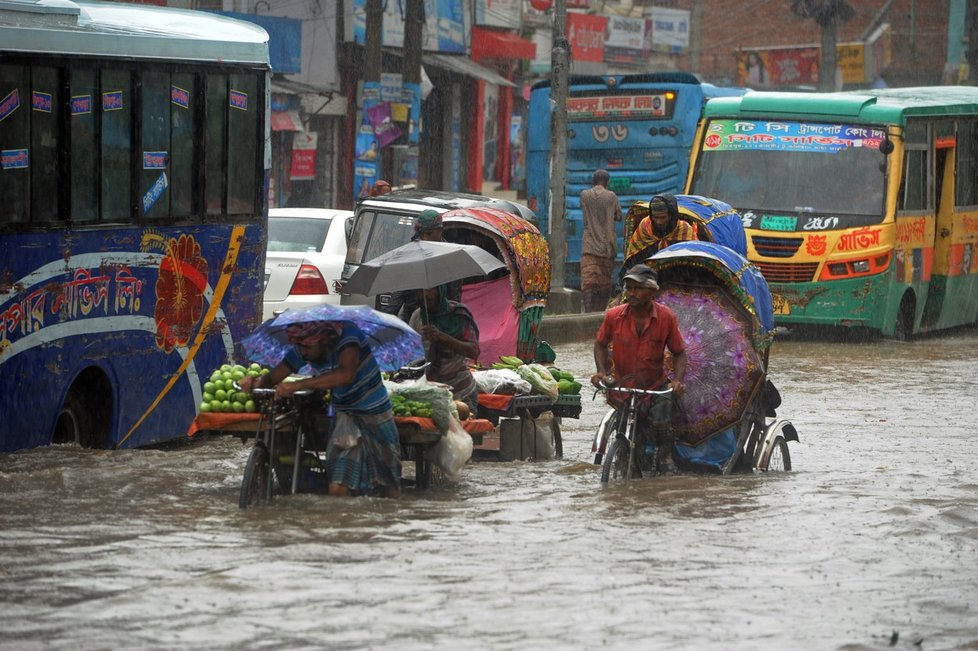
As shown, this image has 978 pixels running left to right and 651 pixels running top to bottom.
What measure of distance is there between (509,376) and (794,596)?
421cm

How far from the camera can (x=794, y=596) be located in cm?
744

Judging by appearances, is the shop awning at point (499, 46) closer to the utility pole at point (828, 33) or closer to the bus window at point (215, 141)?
the utility pole at point (828, 33)

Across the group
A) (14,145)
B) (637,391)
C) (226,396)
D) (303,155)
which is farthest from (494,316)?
(303,155)

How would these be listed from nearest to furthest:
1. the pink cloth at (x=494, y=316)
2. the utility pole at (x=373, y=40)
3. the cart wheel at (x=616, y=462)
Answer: the cart wheel at (x=616, y=462)
the pink cloth at (x=494, y=316)
the utility pole at (x=373, y=40)

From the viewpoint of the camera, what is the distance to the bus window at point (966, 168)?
21.8 m

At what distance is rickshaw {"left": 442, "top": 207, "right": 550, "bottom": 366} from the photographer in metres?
13.0

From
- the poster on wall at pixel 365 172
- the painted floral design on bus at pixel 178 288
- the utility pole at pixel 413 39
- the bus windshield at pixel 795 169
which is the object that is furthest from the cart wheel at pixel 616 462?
the poster on wall at pixel 365 172

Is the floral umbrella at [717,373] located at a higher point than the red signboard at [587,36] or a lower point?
lower

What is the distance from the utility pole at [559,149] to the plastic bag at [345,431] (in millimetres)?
12859

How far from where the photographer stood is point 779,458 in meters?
11.0

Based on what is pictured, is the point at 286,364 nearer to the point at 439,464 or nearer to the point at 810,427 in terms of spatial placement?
the point at 439,464

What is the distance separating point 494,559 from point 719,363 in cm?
303

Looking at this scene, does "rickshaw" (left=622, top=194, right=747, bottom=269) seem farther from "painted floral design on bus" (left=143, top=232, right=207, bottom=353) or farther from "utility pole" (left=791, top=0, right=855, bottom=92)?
"utility pole" (left=791, top=0, right=855, bottom=92)

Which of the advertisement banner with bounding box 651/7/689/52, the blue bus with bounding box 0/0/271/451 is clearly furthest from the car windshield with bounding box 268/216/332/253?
the advertisement banner with bounding box 651/7/689/52
